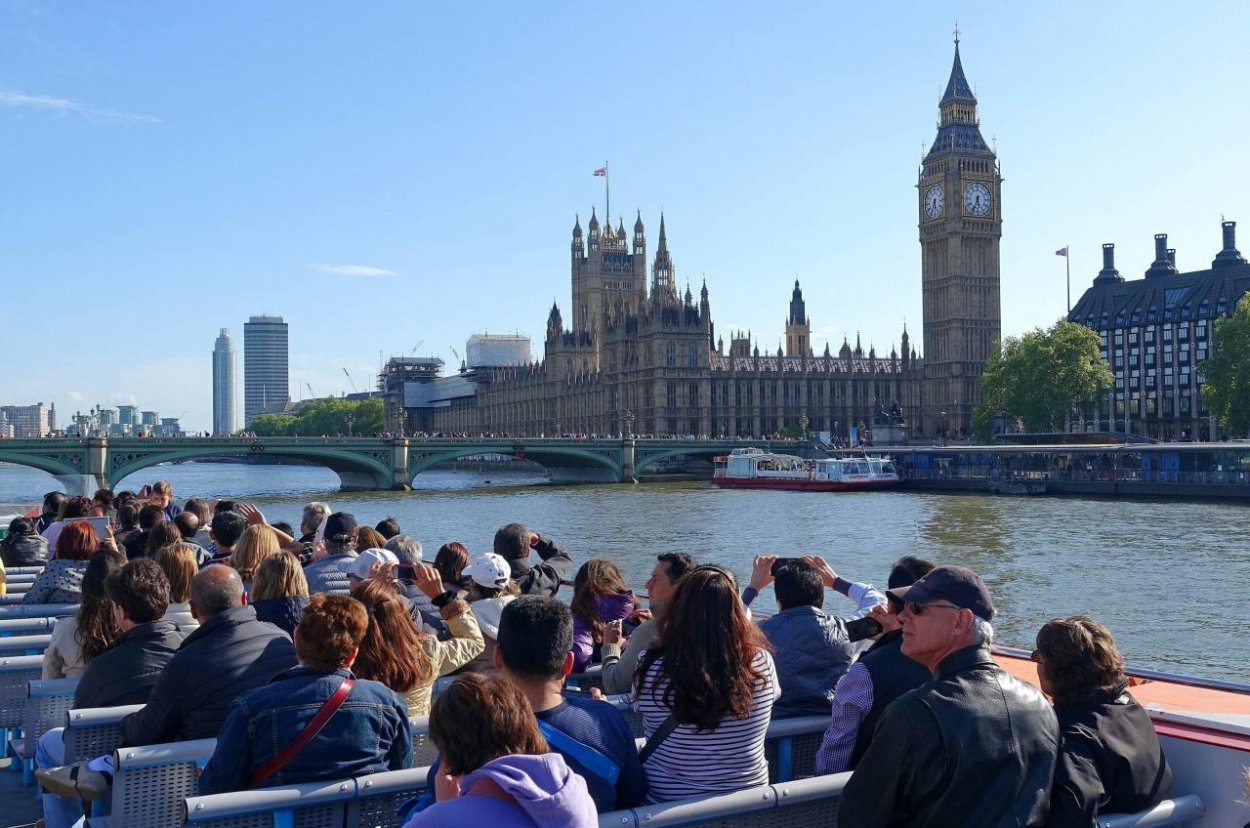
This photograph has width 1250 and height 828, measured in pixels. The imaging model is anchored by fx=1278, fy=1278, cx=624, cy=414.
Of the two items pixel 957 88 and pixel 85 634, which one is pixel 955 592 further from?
pixel 957 88

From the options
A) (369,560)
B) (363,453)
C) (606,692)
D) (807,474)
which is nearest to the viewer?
(606,692)

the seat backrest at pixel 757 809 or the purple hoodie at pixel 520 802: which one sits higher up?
the purple hoodie at pixel 520 802

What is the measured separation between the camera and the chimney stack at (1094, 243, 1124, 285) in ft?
326

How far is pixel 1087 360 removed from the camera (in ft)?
245

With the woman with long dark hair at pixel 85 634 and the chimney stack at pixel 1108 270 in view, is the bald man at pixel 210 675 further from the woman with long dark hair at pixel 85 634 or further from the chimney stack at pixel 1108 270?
the chimney stack at pixel 1108 270

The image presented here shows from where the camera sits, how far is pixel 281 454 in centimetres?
6209

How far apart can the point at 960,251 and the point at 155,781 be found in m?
100

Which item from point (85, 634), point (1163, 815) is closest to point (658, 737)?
point (1163, 815)

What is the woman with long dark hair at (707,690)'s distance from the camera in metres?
4.08

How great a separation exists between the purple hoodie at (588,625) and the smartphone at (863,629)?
1.53 m

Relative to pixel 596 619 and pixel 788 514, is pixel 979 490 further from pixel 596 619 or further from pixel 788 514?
pixel 596 619

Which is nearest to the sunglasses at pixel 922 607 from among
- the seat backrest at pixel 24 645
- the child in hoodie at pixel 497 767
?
the child in hoodie at pixel 497 767

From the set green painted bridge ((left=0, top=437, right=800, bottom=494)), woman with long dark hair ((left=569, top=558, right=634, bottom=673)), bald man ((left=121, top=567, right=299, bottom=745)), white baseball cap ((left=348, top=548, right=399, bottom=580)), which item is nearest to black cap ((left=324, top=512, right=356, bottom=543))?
white baseball cap ((left=348, top=548, right=399, bottom=580))

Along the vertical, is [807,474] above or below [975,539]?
above
